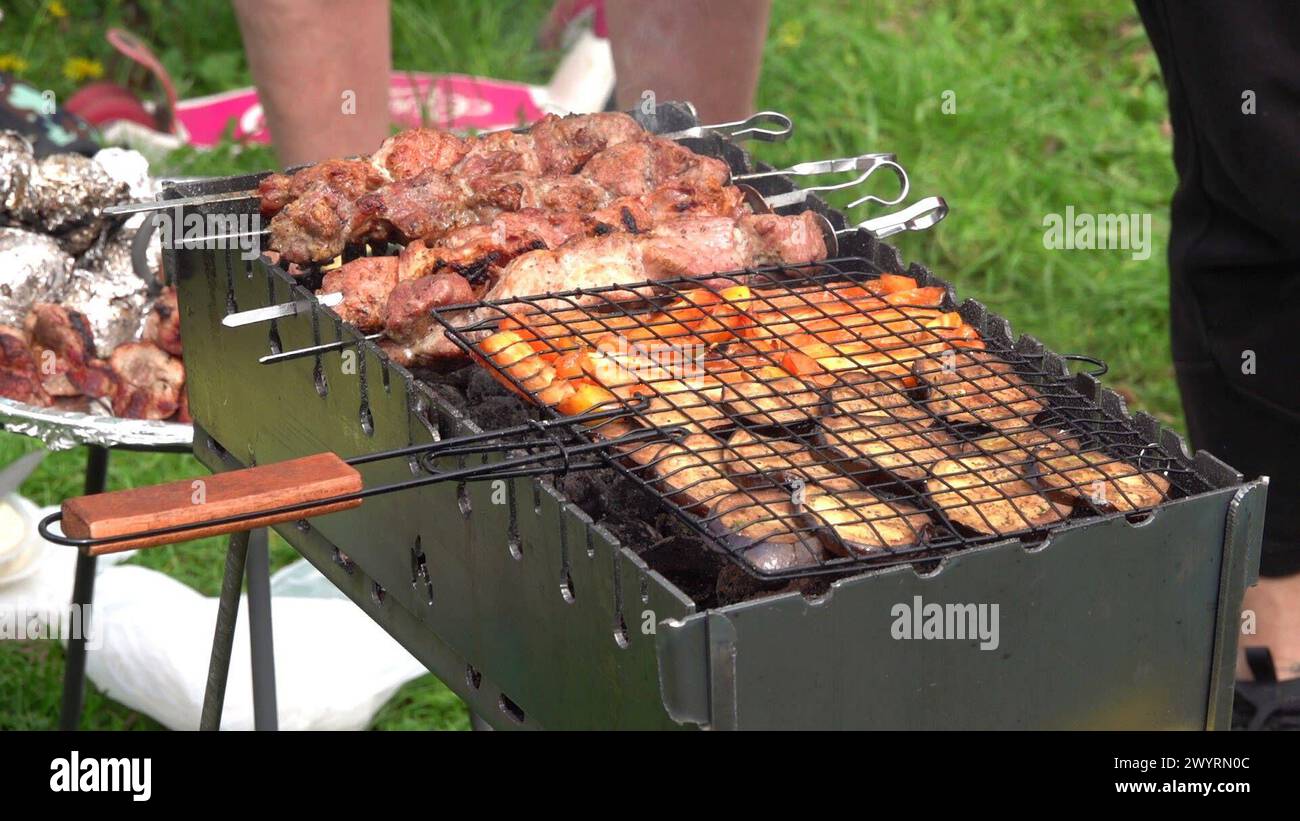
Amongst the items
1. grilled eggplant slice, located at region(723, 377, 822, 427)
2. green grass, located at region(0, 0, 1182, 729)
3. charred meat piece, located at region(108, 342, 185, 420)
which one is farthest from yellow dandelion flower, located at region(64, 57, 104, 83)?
grilled eggplant slice, located at region(723, 377, 822, 427)

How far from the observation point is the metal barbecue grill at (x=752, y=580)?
181cm

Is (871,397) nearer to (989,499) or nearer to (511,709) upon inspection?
(989,499)

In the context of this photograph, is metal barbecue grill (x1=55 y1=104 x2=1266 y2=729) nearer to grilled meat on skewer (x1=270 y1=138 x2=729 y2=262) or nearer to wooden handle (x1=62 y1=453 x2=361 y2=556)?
wooden handle (x1=62 y1=453 x2=361 y2=556)

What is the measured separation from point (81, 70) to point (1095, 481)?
19.3 ft

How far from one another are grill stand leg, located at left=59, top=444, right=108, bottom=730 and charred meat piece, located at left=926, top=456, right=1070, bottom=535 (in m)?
2.16

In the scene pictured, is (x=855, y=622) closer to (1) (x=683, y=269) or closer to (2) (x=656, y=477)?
(2) (x=656, y=477)

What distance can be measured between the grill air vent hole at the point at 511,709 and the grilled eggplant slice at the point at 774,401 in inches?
20.1

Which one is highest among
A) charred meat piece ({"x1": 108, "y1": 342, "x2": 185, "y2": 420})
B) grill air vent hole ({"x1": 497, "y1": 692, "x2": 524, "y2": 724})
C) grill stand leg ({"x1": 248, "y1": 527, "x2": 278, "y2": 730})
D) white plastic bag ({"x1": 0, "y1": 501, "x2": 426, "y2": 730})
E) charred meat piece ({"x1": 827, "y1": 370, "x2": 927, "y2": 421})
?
charred meat piece ({"x1": 827, "y1": 370, "x2": 927, "y2": 421})

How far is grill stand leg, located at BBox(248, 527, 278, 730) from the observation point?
3.28m

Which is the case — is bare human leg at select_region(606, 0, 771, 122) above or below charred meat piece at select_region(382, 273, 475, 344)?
above

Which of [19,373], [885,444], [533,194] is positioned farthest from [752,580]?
[19,373]

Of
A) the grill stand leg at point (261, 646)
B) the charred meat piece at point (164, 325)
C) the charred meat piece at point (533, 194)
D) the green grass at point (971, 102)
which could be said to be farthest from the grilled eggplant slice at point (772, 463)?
the green grass at point (971, 102)

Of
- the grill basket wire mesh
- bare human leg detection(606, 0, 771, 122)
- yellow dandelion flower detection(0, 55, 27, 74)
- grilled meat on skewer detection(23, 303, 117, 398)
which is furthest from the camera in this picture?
yellow dandelion flower detection(0, 55, 27, 74)

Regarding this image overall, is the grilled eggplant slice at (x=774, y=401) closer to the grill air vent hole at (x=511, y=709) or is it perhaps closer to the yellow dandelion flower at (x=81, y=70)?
the grill air vent hole at (x=511, y=709)
